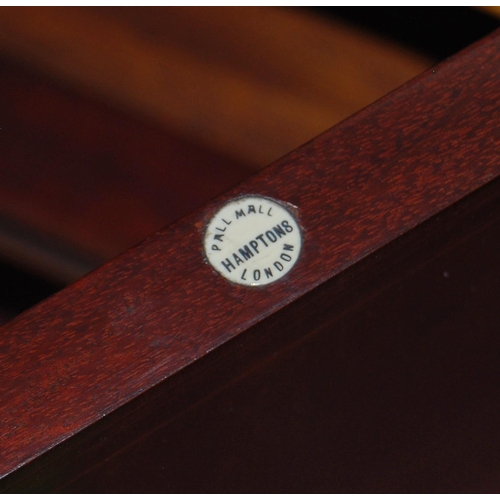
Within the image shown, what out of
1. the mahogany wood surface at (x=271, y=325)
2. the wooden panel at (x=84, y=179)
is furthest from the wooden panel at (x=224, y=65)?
the mahogany wood surface at (x=271, y=325)

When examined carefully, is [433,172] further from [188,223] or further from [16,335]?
[16,335]

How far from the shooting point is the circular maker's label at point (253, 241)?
590 millimetres

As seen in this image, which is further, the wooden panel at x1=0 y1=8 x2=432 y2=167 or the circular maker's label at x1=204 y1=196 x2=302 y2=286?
the wooden panel at x1=0 y1=8 x2=432 y2=167

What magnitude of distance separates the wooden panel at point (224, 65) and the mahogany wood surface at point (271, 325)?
32 cm

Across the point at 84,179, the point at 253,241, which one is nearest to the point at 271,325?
the point at 253,241

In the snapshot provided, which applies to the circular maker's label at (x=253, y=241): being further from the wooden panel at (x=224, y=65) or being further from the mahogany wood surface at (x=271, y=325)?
the wooden panel at (x=224, y=65)

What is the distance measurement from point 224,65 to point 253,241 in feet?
1.45

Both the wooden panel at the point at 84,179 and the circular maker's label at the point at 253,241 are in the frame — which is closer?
the circular maker's label at the point at 253,241

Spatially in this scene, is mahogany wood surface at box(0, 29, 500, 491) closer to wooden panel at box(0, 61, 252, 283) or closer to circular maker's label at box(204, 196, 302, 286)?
circular maker's label at box(204, 196, 302, 286)

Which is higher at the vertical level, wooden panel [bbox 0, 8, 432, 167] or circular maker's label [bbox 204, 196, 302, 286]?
wooden panel [bbox 0, 8, 432, 167]

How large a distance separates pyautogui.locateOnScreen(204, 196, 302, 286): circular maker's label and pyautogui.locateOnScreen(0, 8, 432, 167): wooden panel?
0.34 metres

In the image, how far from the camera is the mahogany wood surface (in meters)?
0.58

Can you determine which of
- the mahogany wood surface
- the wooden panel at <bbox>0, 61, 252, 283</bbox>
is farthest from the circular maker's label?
the wooden panel at <bbox>0, 61, 252, 283</bbox>

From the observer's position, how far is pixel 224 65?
38.4 inches
